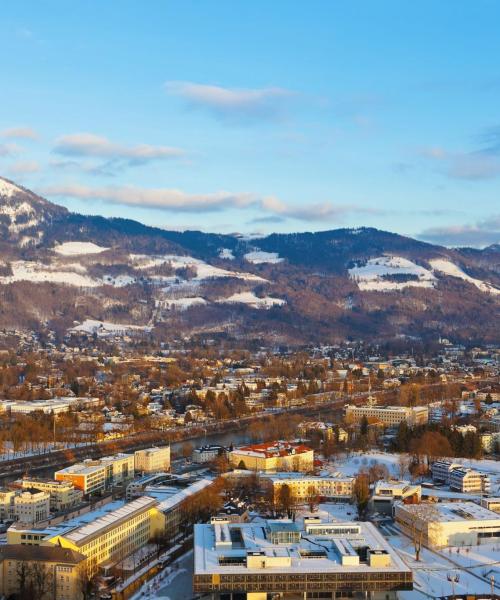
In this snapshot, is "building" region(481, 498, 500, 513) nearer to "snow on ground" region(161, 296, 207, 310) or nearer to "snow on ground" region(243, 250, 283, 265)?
"snow on ground" region(161, 296, 207, 310)

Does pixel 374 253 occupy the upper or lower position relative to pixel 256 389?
upper

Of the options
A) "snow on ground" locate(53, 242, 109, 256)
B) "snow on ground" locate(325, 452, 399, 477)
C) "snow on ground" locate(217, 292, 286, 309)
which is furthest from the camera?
"snow on ground" locate(53, 242, 109, 256)

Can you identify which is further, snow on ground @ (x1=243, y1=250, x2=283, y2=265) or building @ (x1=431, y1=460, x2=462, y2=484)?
snow on ground @ (x1=243, y1=250, x2=283, y2=265)

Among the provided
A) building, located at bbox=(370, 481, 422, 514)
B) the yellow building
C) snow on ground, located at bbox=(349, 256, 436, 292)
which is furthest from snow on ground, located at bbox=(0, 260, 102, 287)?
the yellow building

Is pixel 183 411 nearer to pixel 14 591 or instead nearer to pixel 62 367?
pixel 62 367

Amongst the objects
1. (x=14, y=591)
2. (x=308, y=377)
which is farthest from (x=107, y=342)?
(x=14, y=591)

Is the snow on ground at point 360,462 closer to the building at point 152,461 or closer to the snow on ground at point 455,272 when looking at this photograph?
the building at point 152,461
